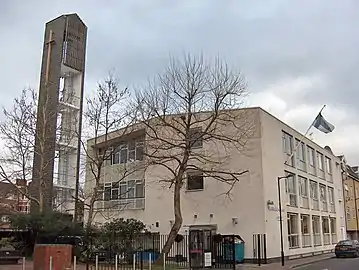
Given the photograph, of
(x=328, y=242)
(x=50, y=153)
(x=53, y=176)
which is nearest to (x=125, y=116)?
(x=50, y=153)

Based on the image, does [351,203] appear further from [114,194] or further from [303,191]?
[114,194]

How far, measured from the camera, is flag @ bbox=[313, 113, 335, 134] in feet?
113

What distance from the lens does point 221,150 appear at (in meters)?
32.4

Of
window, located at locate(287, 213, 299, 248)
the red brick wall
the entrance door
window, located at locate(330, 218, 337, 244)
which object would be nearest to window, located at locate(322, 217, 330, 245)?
window, located at locate(330, 218, 337, 244)

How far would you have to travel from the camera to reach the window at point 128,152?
34.9m

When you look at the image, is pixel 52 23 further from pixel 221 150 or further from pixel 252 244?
pixel 252 244

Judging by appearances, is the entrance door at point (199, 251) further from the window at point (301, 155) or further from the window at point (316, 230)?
the window at point (316, 230)

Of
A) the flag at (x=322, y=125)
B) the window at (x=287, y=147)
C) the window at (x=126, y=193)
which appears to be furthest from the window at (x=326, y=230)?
the window at (x=126, y=193)

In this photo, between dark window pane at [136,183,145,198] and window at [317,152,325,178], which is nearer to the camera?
dark window pane at [136,183,145,198]

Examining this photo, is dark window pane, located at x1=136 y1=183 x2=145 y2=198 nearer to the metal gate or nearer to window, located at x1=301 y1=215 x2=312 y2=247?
the metal gate

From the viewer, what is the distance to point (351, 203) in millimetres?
58125

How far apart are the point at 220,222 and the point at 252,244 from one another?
2.56m

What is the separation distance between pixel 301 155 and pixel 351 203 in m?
22.4

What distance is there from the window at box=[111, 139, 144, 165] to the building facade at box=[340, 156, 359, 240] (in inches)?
1087
